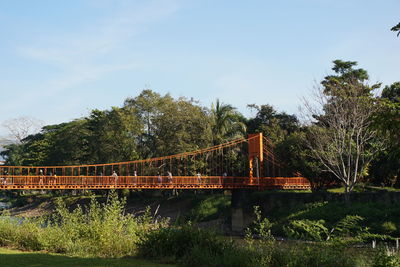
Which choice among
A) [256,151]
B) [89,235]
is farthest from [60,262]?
[256,151]

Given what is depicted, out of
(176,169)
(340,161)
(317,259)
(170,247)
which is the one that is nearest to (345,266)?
(317,259)

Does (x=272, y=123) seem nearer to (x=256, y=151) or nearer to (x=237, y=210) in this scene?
(x=256, y=151)

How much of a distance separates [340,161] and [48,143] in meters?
39.5

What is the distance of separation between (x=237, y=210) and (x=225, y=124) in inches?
465

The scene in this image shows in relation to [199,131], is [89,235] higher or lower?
lower

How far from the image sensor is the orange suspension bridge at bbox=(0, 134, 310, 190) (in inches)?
1152

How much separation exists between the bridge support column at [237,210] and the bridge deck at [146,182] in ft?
2.65

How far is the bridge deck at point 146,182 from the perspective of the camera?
91.6 ft

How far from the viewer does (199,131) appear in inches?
1494

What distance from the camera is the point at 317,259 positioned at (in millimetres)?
8320

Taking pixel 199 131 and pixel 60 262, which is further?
pixel 199 131

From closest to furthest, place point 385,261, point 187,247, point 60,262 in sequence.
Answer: point 385,261, point 60,262, point 187,247

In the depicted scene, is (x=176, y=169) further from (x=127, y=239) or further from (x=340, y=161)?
(x=127, y=239)

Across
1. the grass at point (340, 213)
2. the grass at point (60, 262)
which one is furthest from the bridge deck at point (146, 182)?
the grass at point (60, 262)
